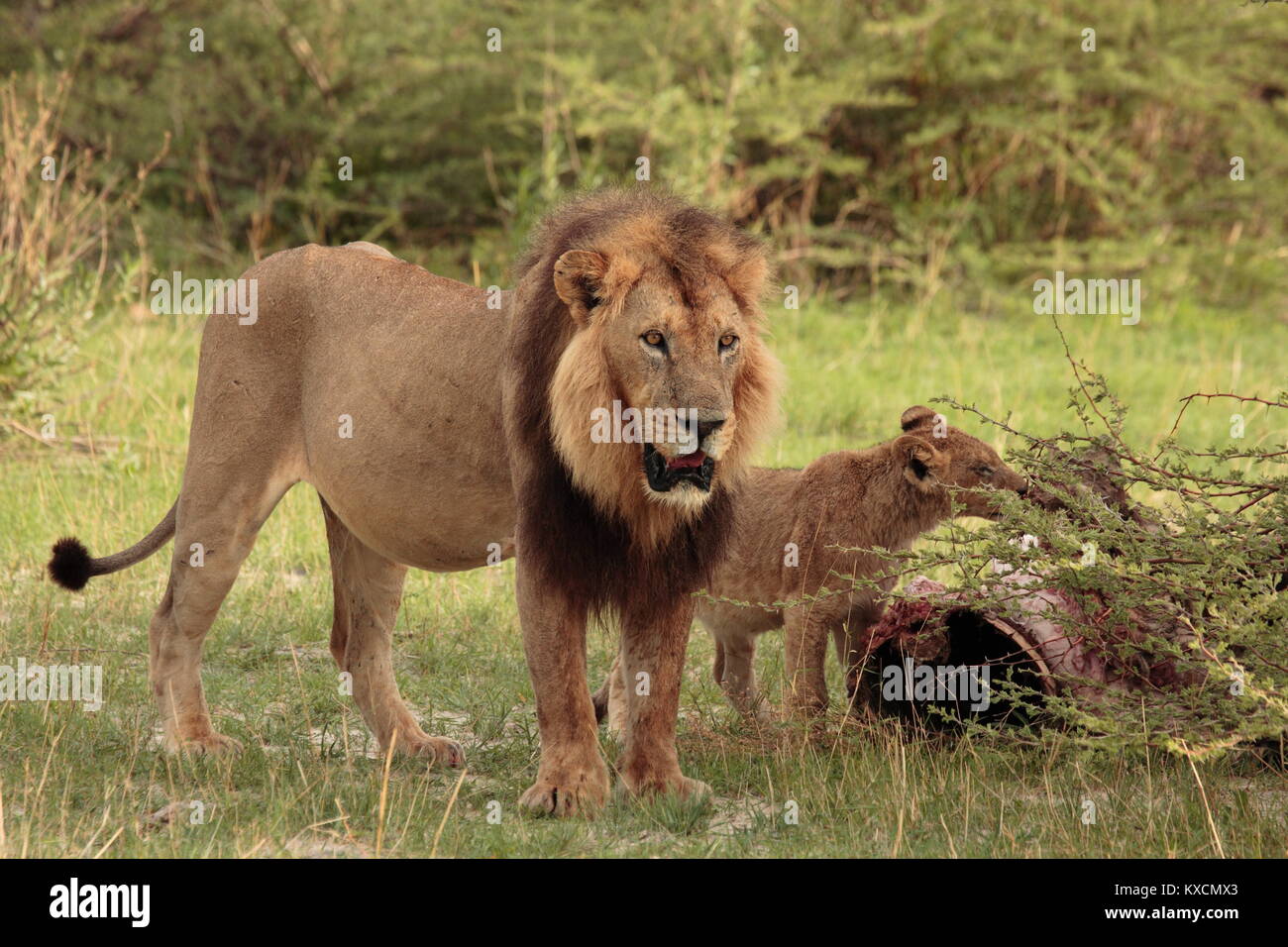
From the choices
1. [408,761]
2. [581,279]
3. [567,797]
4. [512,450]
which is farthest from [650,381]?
[408,761]

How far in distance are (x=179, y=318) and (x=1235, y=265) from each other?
931cm

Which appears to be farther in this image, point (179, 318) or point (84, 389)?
point (179, 318)

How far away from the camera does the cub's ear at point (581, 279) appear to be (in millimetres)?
4641

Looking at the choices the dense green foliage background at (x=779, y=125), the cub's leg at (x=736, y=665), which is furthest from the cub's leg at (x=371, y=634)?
the dense green foliage background at (x=779, y=125)

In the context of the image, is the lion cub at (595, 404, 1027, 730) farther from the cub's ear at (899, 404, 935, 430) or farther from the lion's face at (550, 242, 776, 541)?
the lion's face at (550, 242, 776, 541)

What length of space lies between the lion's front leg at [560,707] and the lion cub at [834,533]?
109 cm

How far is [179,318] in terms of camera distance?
12305 mm

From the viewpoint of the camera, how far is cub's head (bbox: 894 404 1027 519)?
618cm

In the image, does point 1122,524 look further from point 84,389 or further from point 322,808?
point 84,389

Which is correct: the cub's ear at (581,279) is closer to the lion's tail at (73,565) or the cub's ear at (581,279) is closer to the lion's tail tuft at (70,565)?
the lion's tail at (73,565)

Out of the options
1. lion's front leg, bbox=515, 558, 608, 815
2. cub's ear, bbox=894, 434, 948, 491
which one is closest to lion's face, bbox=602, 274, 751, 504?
lion's front leg, bbox=515, 558, 608, 815

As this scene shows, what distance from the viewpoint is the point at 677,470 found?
15.0ft

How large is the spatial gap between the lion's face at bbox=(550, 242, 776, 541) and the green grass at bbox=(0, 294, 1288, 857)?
100 cm

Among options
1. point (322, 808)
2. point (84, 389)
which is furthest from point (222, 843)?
point (84, 389)
